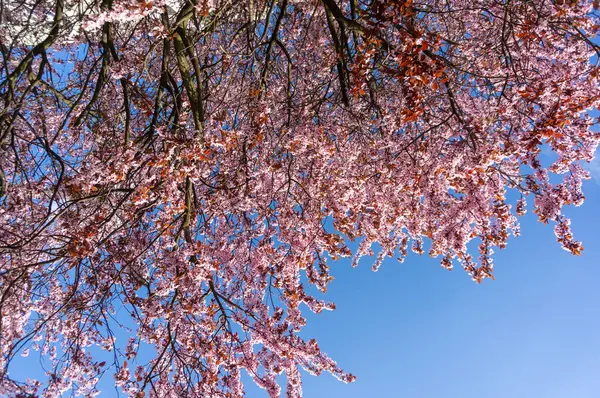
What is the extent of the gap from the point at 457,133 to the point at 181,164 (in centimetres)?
343

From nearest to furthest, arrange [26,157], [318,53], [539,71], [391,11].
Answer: [391,11] → [539,71] → [26,157] → [318,53]

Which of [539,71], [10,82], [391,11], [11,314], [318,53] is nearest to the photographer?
[391,11]

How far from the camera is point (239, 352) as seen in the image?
5.73 m

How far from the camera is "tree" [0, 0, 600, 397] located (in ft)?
14.2

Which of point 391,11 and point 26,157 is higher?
point 26,157

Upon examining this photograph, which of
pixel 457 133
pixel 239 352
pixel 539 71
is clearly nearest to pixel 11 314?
pixel 239 352

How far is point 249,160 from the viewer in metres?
5.85

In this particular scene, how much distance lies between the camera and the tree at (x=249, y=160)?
4336mm

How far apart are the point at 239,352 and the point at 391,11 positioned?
4.72 meters

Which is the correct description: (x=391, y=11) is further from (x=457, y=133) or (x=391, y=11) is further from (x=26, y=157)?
(x=26, y=157)

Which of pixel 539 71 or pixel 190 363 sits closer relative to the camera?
pixel 539 71

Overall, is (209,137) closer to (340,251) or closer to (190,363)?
(340,251)

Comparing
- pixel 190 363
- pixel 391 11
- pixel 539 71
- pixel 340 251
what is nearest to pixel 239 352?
pixel 190 363

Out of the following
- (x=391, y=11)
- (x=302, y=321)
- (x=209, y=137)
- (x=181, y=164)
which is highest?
(x=391, y=11)
